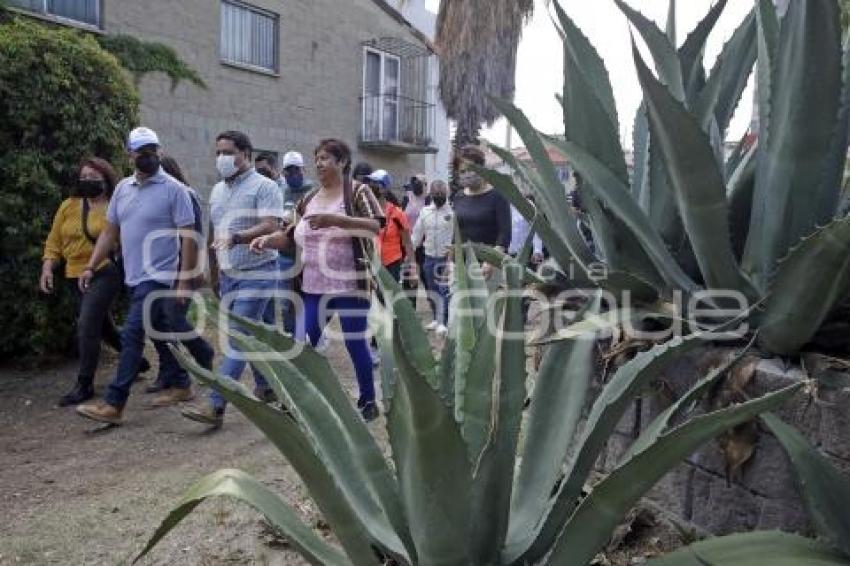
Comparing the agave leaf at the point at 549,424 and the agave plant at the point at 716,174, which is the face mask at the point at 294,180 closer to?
the agave plant at the point at 716,174

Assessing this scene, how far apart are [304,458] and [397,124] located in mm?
15560

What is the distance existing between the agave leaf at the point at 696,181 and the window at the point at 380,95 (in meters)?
14.2

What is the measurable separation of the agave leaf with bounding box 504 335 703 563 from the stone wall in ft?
1.27

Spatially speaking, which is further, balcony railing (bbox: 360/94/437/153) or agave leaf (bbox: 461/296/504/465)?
balcony railing (bbox: 360/94/437/153)

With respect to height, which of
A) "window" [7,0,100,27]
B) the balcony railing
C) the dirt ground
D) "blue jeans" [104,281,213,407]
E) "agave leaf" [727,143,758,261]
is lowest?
the dirt ground

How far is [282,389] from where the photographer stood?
162 cm

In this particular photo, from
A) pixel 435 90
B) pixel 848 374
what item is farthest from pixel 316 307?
pixel 435 90

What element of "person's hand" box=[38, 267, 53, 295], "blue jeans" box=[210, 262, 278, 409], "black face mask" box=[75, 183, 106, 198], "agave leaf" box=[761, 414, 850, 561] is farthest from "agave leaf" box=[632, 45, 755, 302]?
"person's hand" box=[38, 267, 53, 295]

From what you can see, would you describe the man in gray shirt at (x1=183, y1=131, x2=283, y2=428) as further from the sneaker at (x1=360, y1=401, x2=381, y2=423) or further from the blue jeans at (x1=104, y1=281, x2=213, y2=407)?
the sneaker at (x1=360, y1=401, x2=381, y2=423)

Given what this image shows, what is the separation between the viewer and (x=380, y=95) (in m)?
15.8

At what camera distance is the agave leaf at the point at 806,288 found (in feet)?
5.19

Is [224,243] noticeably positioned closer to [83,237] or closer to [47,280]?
[83,237]

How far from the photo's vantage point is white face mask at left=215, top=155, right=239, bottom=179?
443cm

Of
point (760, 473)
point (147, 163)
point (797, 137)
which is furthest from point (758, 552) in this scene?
point (147, 163)
